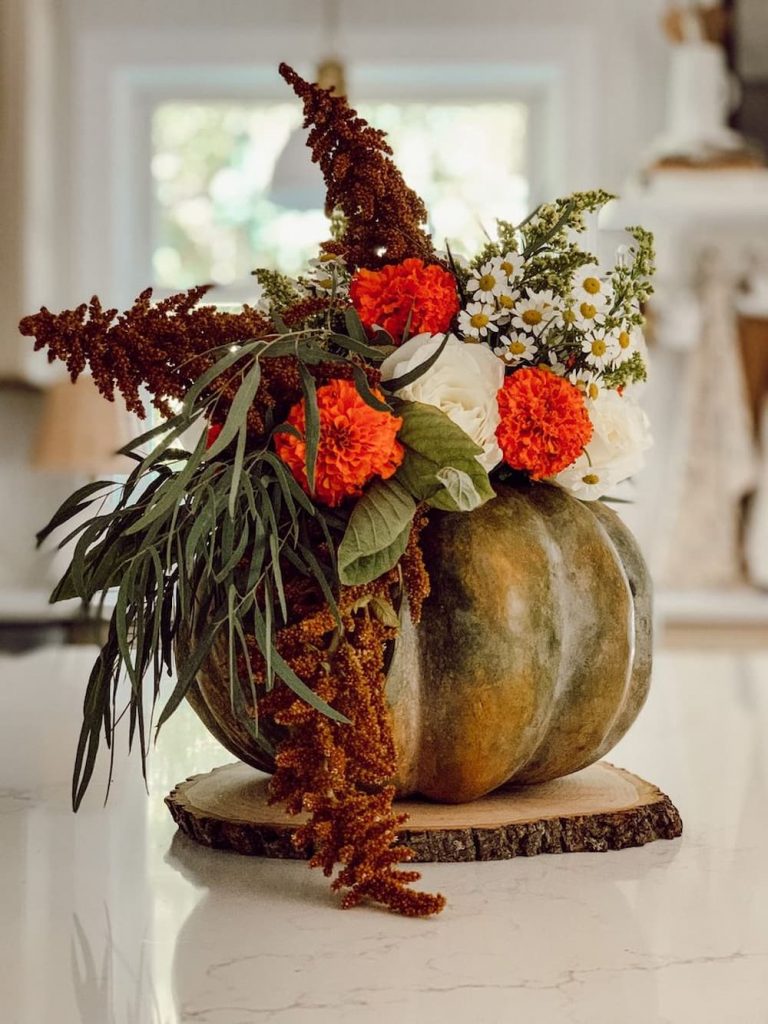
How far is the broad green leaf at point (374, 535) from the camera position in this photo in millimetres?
681

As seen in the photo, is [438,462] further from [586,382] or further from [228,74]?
[228,74]

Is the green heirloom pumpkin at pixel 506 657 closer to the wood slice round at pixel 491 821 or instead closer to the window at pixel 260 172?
the wood slice round at pixel 491 821

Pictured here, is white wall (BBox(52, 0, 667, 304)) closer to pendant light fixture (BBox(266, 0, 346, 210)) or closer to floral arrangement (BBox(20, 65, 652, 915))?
pendant light fixture (BBox(266, 0, 346, 210))

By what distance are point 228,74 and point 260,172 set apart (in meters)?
0.26

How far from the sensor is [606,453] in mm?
799

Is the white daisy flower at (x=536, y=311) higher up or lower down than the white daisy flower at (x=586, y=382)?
higher up

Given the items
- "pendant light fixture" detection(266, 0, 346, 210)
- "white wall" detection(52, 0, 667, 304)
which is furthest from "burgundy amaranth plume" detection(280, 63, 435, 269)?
"white wall" detection(52, 0, 667, 304)

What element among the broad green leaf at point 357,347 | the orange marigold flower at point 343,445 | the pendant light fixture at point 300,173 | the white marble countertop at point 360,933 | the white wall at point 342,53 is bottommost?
the white marble countertop at point 360,933

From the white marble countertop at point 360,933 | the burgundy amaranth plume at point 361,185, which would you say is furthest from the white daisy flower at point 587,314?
the white marble countertop at point 360,933

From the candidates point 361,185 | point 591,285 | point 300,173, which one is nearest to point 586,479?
point 591,285

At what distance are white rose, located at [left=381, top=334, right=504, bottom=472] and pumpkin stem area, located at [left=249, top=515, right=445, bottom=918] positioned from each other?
11 centimetres

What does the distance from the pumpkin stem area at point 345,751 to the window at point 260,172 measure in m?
2.83

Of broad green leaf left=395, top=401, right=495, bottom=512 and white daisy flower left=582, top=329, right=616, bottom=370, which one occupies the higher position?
white daisy flower left=582, top=329, right=616, bottom=370

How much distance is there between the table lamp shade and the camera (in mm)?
2961
